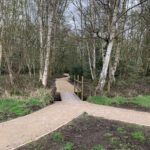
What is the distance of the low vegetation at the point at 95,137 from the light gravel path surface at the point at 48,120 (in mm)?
427

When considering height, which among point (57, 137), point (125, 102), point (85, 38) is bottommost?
point (125, 102)

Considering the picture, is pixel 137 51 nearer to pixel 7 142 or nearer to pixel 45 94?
pixel 45 94

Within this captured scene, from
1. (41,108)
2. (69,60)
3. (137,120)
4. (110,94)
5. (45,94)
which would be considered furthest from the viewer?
(69,60)

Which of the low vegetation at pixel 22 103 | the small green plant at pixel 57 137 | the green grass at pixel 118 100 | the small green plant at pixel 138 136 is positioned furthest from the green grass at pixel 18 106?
the small green plant at pixel 138 136

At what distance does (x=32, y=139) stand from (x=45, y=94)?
5589mm

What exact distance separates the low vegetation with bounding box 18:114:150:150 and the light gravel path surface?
0.43 metres

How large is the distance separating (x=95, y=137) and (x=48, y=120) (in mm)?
2389

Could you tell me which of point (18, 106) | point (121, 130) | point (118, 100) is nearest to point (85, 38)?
point (118, 100)

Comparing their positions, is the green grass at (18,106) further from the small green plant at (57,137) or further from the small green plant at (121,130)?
the small green plant at (121,130)

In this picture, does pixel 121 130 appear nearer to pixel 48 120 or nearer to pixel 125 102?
pixel 48 120

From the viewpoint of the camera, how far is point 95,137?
6.44 meters

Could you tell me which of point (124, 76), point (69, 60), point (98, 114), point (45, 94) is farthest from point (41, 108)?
point (69, 60)

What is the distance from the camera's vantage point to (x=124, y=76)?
21.2m

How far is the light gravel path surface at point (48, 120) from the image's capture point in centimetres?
656
